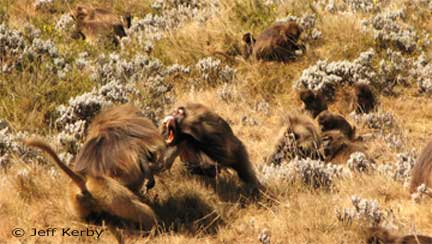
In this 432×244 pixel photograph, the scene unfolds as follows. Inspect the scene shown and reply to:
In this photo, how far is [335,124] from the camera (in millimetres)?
9680

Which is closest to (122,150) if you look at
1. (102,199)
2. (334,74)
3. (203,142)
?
(102,199)

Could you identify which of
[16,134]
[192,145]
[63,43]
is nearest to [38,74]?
[16,134]

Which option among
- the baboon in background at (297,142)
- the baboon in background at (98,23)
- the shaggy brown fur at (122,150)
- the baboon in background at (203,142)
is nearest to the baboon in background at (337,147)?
the baboon in background at (297,142)

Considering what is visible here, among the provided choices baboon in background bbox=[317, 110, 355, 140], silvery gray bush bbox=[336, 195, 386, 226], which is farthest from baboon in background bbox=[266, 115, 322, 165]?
silvery gray bush bbox=[336, 195, 386, 226]

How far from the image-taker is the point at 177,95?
1093 cm

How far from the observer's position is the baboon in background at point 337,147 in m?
9.20

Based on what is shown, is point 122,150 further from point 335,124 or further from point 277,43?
point 277,43

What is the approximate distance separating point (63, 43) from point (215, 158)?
5355 mm

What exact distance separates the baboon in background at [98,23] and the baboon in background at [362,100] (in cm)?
465

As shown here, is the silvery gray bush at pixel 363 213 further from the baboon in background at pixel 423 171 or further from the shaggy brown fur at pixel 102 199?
the shaggy brown fur at pixel 102 199

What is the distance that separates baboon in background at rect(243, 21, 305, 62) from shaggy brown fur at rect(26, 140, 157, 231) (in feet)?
17.5

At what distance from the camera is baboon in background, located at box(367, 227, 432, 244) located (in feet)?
18.7

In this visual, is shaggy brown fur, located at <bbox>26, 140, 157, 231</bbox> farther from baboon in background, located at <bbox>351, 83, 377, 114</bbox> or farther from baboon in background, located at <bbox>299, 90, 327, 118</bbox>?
baboon in background, located at <bbox>351, 83, 377, 114</bbox>

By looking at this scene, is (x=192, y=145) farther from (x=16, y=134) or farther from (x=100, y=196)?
(x=16, y=134)
